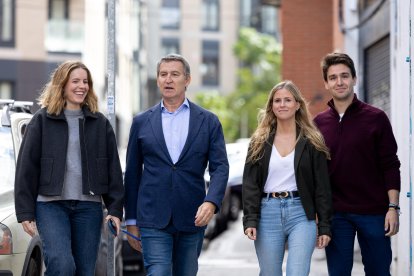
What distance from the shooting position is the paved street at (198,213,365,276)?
1324 cm

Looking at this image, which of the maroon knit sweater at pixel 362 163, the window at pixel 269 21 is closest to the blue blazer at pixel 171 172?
the maroon knit sweater at pixel 362 163

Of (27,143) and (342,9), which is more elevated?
(342,9)

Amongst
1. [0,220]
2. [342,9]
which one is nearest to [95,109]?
[0,220]

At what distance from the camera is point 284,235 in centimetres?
656

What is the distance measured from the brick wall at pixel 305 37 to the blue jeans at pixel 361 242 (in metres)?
14.3

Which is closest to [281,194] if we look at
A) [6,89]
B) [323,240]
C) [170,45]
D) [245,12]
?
[323,240]

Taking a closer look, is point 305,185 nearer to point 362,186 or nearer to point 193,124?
point 362,186

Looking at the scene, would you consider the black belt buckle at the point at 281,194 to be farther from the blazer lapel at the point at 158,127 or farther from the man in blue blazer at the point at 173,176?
the blazer lapel at the point at 158,127

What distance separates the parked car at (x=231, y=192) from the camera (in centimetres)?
870

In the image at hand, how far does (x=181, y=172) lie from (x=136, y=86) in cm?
4697

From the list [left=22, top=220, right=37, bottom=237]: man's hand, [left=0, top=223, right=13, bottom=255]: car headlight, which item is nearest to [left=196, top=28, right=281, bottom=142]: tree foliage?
[left=0, top=223, right=13, bottom=255]: car headlight

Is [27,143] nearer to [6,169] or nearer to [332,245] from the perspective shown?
[6,169]

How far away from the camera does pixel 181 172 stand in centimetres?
671

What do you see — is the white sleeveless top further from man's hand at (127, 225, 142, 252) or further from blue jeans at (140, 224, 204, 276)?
man's hand at (127, 225, 142, 252)
